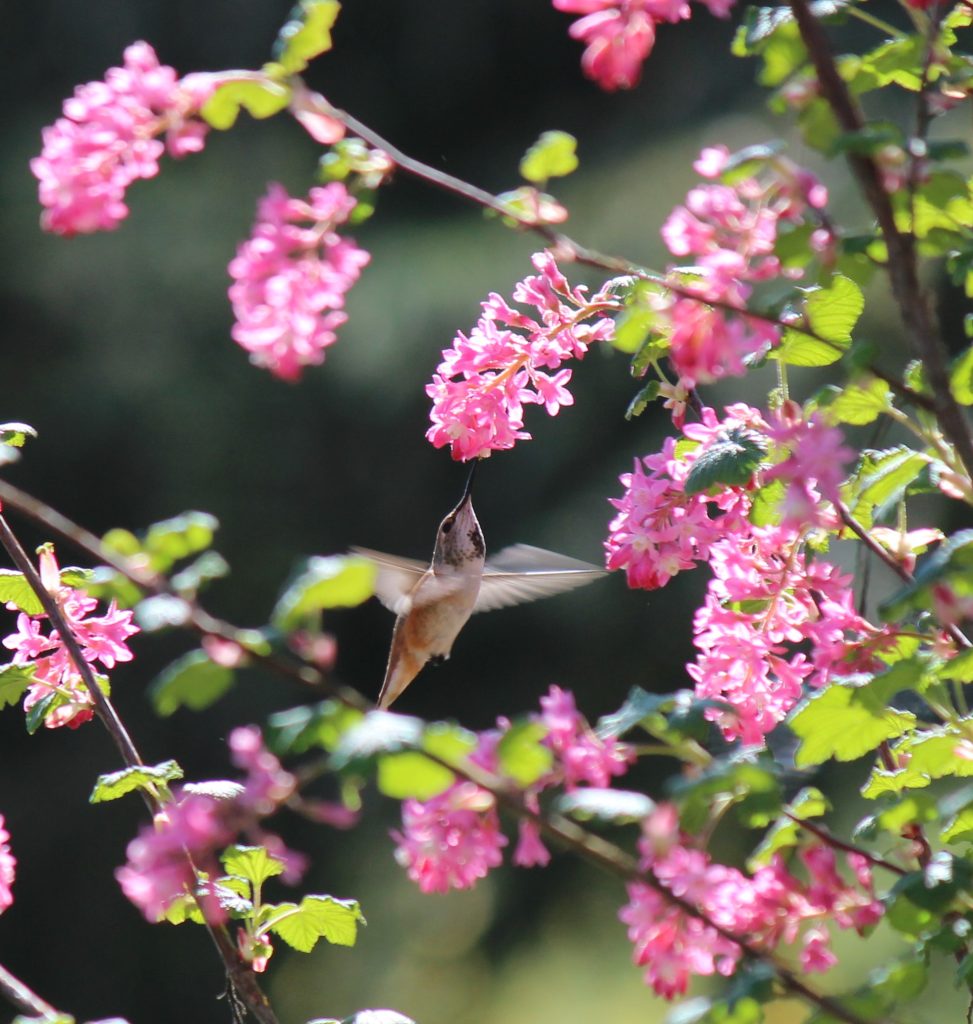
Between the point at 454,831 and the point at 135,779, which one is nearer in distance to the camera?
the point at 454,831

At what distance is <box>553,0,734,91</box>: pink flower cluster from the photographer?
1.08 m

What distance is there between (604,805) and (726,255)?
42cm

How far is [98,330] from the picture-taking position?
19.6 feet

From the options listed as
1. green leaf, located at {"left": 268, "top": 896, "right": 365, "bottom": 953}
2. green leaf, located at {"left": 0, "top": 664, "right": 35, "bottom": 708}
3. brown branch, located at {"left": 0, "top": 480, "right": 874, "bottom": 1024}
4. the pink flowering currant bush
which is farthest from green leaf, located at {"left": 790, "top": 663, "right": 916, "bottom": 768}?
green leaf, located at {"left": 0, "top": 664, "right": 35, "bottom": 708}

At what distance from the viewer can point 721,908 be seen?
1.15m

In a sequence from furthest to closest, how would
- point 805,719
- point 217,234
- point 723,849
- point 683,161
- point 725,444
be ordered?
point 217,234, point 683,161, point 723,849, point 725,444, point 805,719

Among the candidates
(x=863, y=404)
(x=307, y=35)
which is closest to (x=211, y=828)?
(x=307, y=35)

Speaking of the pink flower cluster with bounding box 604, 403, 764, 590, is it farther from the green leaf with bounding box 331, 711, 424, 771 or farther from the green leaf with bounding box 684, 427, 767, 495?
the green leaf with bounding box 331, 711, 424, 771

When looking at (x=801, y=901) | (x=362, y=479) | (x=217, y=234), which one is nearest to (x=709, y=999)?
(x=801, y=901)

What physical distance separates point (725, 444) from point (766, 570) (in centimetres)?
17

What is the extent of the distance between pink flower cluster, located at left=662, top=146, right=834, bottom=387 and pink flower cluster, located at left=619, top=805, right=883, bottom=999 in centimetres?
35

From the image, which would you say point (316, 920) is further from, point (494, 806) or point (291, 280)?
point (291, 280)

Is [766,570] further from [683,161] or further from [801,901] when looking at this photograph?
[683,161]

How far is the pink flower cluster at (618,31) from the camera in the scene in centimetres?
108
